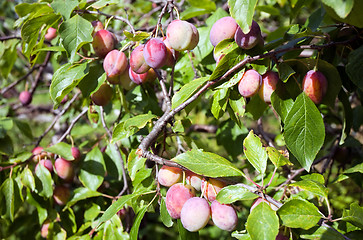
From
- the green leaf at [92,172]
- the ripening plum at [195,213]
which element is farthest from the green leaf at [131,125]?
the green leaf at [92,172]

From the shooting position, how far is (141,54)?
752 millimetres

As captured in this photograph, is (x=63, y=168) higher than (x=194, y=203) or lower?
lower

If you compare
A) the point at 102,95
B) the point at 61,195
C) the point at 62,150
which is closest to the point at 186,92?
the point at 102,95

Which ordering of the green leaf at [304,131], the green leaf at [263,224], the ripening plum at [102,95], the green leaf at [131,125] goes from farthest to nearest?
the ripening plum at [102,95]
the green leaf at [131,125]
the green leaf at [304,131]
the green leaf at [263,224]

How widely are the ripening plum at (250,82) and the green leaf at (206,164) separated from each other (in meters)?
0.14

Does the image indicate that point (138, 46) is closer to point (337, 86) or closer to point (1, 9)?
point (337, 86)

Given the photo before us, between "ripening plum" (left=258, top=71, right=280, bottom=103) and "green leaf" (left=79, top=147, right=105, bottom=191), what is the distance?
60 centimetres

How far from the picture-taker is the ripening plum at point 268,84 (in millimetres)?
692

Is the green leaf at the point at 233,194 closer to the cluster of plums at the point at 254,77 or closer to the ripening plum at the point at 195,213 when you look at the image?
the ripening plum at the point at 195,213

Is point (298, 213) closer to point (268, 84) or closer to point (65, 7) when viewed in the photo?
point (268, 84)

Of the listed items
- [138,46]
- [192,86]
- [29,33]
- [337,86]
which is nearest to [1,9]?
[29,33]

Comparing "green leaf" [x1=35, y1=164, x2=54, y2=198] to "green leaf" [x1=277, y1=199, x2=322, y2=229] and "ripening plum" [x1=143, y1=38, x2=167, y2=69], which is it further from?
"green leaf" [x1=277, y1=199, x2=322, y2=229]

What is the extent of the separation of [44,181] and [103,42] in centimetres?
46

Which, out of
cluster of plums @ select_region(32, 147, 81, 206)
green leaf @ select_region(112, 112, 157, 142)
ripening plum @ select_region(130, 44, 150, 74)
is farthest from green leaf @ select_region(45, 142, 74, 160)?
ripening plum @ select_region(130, 44, 150, 74)
